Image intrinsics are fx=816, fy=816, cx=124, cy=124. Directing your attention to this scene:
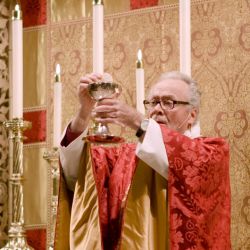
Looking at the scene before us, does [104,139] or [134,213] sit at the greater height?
[104,139]

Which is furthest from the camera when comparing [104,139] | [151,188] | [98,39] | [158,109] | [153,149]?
[158,109]

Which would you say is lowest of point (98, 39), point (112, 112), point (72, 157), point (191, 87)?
point (72, 157)

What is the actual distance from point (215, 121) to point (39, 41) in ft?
3.41

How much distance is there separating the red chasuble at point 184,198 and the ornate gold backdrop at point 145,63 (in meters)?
0.67

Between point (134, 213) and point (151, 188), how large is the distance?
0.11 metres

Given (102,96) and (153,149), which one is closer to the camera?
(102,96)

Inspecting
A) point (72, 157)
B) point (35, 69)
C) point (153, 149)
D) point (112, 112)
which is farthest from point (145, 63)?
point (112, 112)

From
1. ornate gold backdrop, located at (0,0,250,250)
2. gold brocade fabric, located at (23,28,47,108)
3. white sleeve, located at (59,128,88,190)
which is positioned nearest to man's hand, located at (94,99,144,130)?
white sleeve, located at (59,128,88,190)

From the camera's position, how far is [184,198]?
2.61 metres

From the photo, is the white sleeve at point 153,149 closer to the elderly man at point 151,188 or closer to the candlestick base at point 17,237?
the elderly man at point 151,188

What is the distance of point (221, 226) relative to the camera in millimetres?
2678

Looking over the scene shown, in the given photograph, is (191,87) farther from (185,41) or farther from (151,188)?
(151,188)

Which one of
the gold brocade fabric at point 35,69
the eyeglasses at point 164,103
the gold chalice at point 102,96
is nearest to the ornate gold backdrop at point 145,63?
the gold brocade fabric at point 35,69

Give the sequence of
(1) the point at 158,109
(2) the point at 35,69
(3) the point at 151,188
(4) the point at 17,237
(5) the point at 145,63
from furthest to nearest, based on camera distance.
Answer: (2) the point at 35,69 → (5) the point at 145,63 → (4) the point at 17,237 → (1) the point at 158,109 → (3) the point at 151,188
